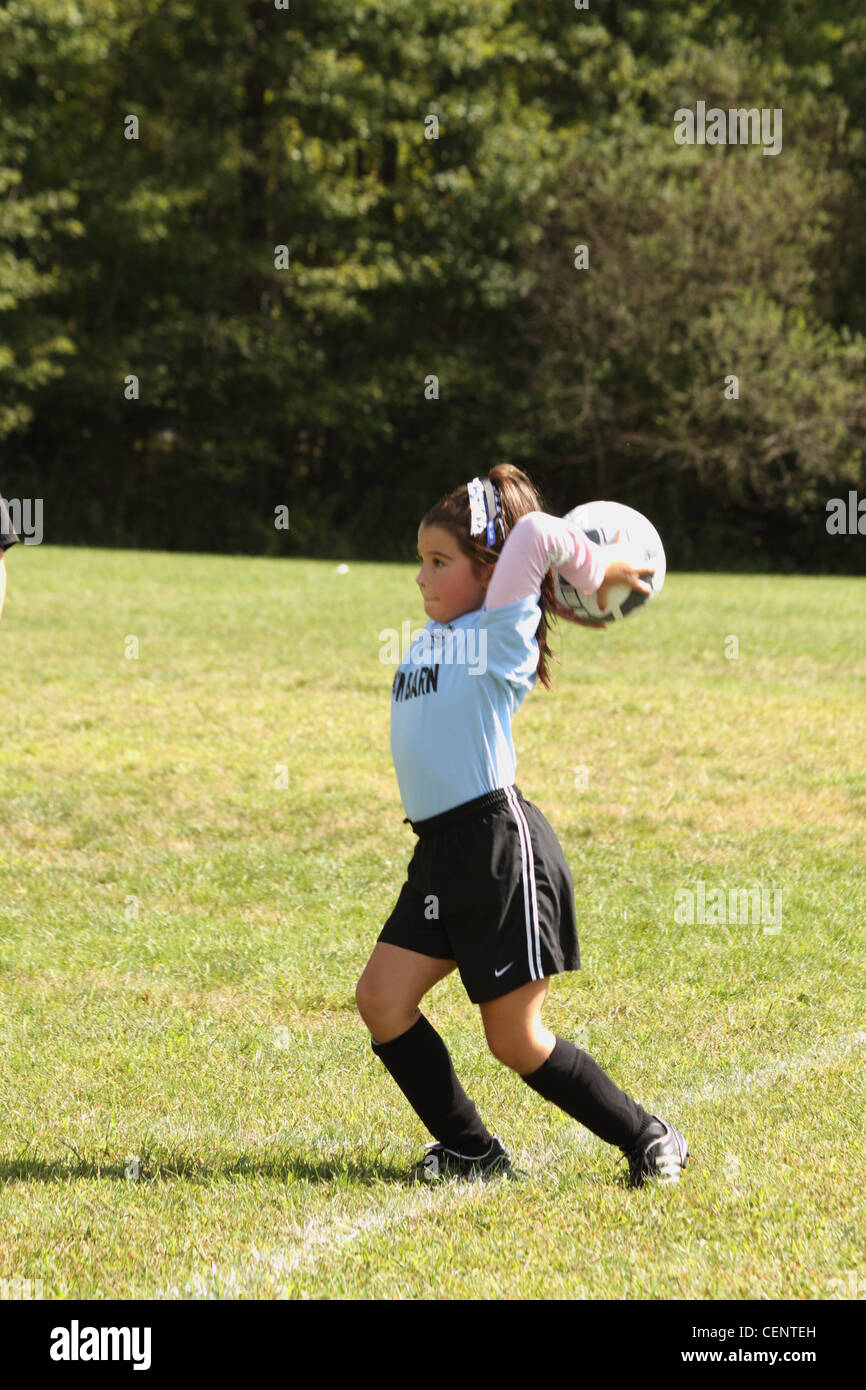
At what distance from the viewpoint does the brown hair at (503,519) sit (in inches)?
137

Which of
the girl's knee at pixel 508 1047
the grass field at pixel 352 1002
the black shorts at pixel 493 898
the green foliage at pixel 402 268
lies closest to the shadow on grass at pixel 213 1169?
the grass field at pixel 352 1002

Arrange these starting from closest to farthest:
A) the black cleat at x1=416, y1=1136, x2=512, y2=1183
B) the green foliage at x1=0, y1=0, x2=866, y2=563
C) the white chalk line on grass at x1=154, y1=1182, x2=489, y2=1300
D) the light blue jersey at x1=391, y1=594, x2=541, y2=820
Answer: the white chalk line on grass at x1=154, y1=1182, x2=489, y2=1300 → the light blue jersey at x1=391, y1=594, x2=541, y2=820 → the black cleat at x1=416, y1=1136, x2=512, y2=1183 → the green foliage at x1=0, y1=0, x2=866, y2=563

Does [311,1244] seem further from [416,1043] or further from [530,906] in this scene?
[530,906]

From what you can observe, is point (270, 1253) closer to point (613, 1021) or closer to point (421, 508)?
point (613, 1021)

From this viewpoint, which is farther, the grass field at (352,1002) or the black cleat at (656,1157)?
the black cleat at (656,1157)

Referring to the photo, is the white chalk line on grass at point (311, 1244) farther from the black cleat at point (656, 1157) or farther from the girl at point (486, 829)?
the black cleat at point (656, 1157)

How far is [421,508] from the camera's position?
1320 inches

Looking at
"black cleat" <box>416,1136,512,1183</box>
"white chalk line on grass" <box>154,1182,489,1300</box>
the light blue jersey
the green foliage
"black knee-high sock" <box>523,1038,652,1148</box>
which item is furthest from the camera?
the green foliage

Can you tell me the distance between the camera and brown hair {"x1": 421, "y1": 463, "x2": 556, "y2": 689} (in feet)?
11.4

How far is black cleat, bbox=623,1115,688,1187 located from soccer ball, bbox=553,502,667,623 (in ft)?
4.25

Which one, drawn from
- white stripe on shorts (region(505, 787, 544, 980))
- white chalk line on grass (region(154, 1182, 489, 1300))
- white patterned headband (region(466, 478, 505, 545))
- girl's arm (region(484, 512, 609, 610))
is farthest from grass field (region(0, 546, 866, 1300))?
white patterned headband (region(466, 478, 505, 545))

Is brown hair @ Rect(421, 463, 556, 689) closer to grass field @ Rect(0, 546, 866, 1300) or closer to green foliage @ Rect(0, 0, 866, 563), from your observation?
grass field @ Rect(0, 546, 866, 1300)

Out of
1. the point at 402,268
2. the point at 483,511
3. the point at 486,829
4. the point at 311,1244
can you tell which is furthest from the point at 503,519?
the point at 402,268

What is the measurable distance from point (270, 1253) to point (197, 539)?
29782 mm
